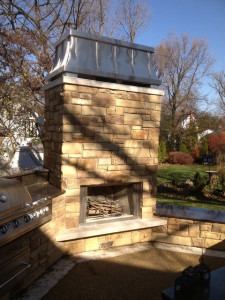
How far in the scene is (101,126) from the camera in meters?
3.97

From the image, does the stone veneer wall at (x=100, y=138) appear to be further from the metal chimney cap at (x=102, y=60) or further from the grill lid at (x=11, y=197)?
the grill lid at (x=11, y=197)

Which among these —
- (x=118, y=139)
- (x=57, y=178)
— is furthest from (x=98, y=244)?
(x=118, y=139)

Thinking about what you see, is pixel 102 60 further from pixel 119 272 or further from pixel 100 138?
pixel 119 272

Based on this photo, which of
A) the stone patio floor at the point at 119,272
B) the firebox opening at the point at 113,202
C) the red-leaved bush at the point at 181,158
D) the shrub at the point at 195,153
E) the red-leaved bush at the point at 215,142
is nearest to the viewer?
the stone patio floor at the point at 119,272

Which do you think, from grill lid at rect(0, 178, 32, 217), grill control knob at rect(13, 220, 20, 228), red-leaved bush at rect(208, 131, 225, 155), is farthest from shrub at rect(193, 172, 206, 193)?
red-leaved bush at rect(208, 131, 225, 155)

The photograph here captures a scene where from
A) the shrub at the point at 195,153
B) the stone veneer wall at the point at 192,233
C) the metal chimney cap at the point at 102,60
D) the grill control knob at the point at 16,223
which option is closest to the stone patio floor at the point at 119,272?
the stone veneer wall at the point at 192,233

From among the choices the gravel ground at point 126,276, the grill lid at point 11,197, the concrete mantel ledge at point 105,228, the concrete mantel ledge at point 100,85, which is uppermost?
the concrete mantel ledge at point 100,85

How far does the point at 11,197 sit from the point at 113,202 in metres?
2.30

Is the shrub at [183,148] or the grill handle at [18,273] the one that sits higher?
the shrub at [183,148]

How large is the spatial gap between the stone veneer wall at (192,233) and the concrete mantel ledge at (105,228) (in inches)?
7.1

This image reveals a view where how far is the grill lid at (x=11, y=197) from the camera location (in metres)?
2.48

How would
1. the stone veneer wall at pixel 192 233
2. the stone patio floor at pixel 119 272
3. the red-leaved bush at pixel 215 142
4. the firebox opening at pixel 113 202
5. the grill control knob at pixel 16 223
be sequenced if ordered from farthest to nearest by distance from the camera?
the red-leaved bush at pixel 215 142 → the firebox opening at pixel 113 202 → the stone veneer wall at pixel 192 233 → the stone patio floor at pixel 119 272 → the grill control knob at pixel 16 223

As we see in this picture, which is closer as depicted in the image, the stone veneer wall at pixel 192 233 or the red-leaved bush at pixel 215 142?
the stone veneer wall at pixel 192 233

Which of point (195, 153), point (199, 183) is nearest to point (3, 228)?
point (199, 183)
